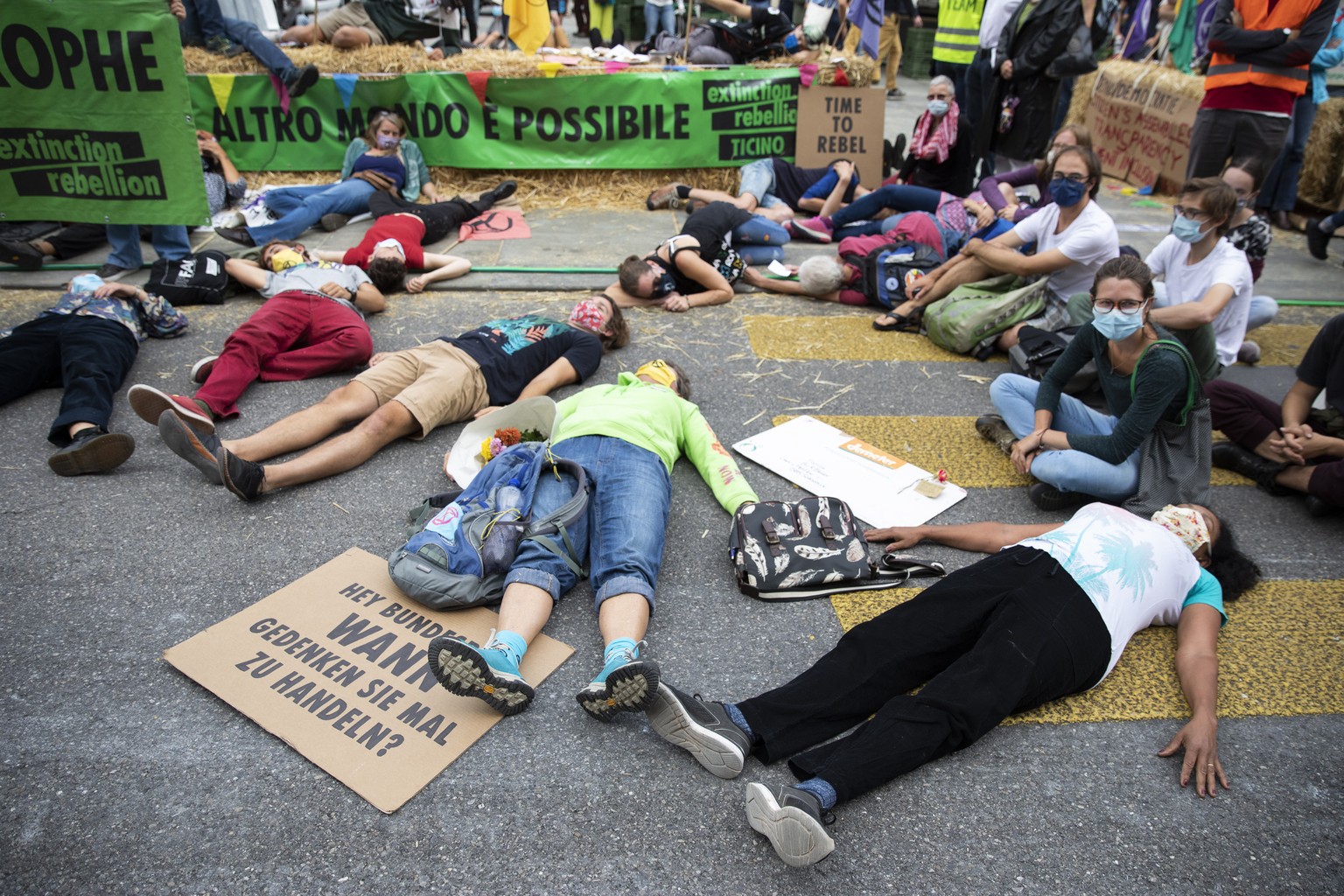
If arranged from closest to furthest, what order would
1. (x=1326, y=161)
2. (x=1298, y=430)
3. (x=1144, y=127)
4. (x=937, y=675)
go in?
(x=937, y=675)
(x=1298, y=430)
(x=1326, y=161)
(x=1144, y=127)

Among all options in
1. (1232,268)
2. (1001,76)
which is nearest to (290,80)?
(1001,76)

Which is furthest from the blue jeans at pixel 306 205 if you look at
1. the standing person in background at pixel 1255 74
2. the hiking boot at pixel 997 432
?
the standing person in background at pixel 1255 74

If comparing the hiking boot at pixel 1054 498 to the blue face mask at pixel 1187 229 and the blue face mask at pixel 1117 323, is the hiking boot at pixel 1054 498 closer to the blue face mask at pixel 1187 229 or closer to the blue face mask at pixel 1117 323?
the blue face mask at pixel 1117 323

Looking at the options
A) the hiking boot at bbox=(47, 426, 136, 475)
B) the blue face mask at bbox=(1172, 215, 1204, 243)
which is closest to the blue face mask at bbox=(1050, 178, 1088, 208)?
the blue face mask at bbox=(1172, 215, 1204, 243)

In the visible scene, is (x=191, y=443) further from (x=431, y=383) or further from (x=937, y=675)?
(x=937, y=675)

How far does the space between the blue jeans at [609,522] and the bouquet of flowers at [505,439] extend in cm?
22

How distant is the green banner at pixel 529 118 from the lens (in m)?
8.05

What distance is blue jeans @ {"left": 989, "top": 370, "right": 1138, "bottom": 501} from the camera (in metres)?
3.62

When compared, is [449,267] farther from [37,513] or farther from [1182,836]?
[1182,836]

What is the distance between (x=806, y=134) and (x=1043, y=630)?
7.11 metres

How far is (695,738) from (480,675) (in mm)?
673

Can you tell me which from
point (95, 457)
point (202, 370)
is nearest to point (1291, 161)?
point (202, 370)

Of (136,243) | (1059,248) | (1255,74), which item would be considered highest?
(1255,74)

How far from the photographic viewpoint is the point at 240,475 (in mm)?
3443
